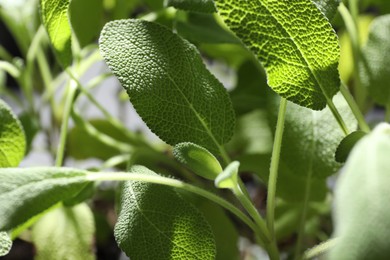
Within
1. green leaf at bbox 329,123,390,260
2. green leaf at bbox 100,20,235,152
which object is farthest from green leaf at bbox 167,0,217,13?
green leaf at bbox 329,123,390,260

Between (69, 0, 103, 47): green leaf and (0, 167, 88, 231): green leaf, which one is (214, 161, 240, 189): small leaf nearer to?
(0, 167, 88, 231): green leaf

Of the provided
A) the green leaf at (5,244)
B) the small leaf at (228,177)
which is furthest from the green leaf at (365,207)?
the green leaf at (5,244)

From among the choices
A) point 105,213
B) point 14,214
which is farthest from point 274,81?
point 105,213

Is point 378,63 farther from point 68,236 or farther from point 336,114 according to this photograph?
point 68,236

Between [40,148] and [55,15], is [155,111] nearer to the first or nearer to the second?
[55,15]

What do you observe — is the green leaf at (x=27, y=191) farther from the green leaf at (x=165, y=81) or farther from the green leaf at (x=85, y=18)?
the green leaf at (x=85, y=18)
